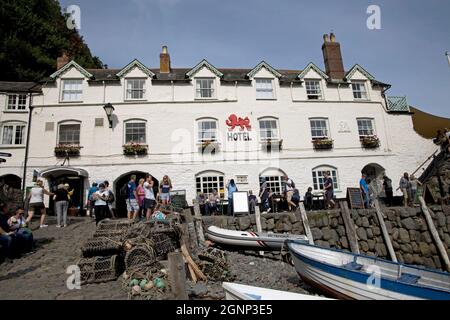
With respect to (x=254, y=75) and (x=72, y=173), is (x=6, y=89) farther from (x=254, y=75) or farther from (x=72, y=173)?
(x=254, y=75)

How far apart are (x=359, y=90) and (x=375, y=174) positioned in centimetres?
630

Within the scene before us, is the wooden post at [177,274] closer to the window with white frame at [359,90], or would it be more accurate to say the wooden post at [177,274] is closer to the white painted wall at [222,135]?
the white painted wall at [222,135]

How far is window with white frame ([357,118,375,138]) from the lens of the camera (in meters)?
19.1

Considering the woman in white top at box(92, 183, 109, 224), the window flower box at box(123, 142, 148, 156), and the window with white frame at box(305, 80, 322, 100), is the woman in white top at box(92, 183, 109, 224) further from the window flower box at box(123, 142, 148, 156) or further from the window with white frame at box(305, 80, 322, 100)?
the window with white frame at box(305, 80, 322, 100)

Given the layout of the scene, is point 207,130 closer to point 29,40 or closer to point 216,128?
point 216,128

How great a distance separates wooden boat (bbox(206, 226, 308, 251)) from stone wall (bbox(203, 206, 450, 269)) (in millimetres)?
1460

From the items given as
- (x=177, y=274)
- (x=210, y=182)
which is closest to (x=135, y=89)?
(x=210, y=182)

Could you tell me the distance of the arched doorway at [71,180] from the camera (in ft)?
52.5

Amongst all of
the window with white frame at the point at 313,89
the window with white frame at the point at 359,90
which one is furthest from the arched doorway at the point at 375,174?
the window with white frame at the point at 313,89

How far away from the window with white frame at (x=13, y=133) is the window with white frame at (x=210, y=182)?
11.2 meters

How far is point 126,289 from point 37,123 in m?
15.5

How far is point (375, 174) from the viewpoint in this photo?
18875mm

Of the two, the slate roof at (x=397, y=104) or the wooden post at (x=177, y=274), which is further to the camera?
the slate roof at (x=397, y=104)

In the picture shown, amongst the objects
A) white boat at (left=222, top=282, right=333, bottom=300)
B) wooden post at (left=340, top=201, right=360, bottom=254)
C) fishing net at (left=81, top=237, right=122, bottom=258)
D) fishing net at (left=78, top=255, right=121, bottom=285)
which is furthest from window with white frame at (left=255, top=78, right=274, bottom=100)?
white boat at (left=222, top=282, right=333, bottom=300)
